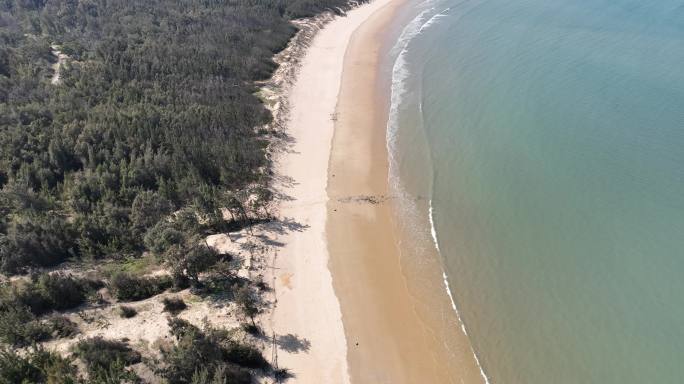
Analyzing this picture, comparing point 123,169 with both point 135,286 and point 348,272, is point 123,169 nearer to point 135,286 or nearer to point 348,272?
point 135,286

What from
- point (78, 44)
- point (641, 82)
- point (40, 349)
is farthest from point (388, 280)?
point (78, 44)

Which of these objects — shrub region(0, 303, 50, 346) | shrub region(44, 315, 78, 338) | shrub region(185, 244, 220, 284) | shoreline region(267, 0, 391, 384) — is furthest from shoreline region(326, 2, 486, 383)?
shrub region(0, 303, 50, 346)

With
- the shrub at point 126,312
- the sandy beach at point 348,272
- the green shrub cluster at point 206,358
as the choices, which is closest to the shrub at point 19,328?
the shrub at point 126,312

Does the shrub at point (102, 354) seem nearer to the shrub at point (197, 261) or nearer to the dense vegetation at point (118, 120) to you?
the shrub at point (197, 261)

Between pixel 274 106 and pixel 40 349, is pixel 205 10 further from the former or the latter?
pixel 40 349

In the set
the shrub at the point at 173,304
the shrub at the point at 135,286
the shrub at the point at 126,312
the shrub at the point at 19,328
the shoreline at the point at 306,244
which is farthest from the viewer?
the shrub at the point at 135,286

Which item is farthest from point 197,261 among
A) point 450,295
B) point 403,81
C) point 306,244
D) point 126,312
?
point 403,81
